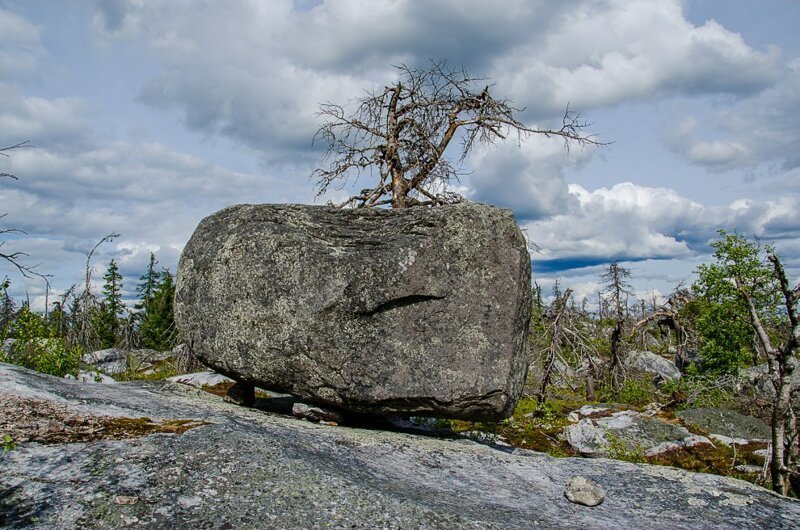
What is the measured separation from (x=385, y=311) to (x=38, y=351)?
9.18m

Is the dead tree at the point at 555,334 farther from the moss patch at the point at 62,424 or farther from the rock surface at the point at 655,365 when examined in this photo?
the rock surface at the point at 655,365

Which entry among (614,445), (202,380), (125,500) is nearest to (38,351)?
(202,380)

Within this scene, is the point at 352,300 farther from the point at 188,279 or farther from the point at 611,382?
the point at 611,382

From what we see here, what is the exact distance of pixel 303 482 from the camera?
7.66 m

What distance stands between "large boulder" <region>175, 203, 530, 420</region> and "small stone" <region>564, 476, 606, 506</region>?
2.33 meters

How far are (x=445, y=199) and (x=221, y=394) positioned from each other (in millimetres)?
8349

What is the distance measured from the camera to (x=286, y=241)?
38.1 ft

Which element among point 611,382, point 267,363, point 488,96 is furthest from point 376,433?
point 611,382

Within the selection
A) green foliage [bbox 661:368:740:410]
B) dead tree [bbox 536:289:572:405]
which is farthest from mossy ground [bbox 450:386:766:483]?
green foliage [bbox 661:368:740:410]

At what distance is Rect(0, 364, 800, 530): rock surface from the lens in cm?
677

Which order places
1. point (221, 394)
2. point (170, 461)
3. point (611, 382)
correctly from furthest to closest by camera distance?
point (611, 382), point (221, 394), point (170, 461)

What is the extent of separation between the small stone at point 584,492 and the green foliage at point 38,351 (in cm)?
1193

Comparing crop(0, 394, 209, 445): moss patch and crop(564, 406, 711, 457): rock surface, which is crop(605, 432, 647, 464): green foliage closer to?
crop(564, 406, 711, 457): rock surface

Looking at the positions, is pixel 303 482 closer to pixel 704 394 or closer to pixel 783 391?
pixel 783 391
